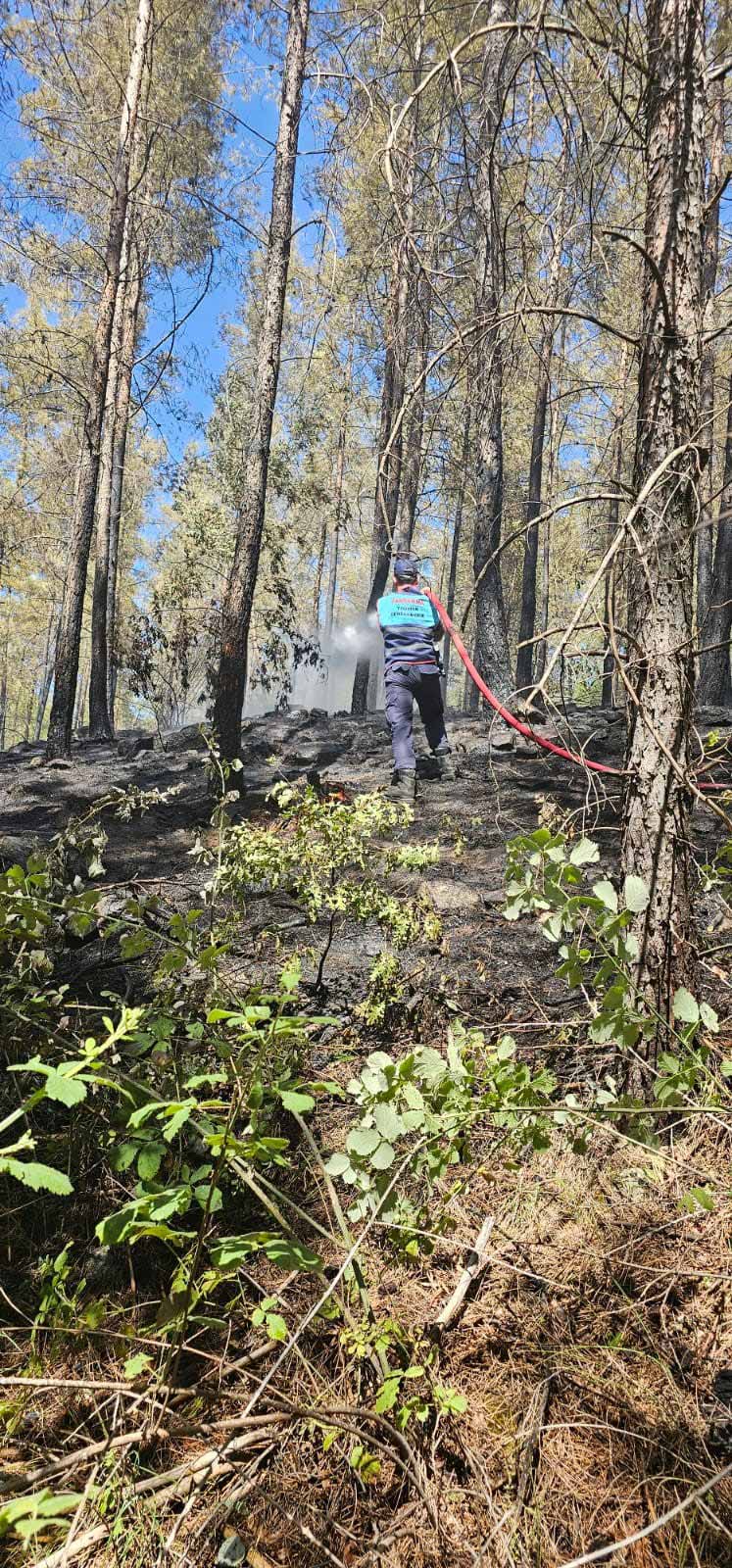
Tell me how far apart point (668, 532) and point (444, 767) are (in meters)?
4.64

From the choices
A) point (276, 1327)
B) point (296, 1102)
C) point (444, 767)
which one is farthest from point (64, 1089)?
point (444, 767)

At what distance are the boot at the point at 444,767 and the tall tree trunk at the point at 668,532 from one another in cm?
410

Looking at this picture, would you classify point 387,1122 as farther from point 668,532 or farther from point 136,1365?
point 668,532

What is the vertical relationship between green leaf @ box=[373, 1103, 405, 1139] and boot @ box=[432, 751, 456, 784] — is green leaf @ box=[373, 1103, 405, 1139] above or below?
below

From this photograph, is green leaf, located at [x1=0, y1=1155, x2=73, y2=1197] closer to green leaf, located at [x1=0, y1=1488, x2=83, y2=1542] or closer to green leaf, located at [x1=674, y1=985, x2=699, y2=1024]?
green leaf, located at [x1=0, y1=1488, x2=83, y2=1542]

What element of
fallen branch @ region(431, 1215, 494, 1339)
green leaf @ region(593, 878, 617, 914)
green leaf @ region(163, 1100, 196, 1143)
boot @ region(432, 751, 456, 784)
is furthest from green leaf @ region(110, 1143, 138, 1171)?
boot @ region(432, 751, 456, 784)

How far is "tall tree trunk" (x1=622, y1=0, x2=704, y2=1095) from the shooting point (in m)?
2.11

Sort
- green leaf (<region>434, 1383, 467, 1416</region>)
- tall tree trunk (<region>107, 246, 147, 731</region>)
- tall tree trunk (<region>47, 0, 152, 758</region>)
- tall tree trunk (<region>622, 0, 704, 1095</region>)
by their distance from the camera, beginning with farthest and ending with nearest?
tall tree trunk (<region>107, 246, 147, 731</region>) → tall tree trunk (<region>47, 0, 152, 758</region>) → tall tree trunk (<region>622, 0, 704, 1095</region>) → green leaf (<region>434, 1383, 467, 1416</region>)

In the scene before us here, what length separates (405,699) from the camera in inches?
246

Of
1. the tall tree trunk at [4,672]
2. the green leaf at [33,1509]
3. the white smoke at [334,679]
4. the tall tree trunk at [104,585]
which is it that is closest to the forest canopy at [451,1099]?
the green leaf at [33,1509]

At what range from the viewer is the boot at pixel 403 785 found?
5.84 m

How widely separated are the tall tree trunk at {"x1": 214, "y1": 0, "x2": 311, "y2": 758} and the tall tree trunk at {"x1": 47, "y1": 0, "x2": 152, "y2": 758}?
3.49 meters

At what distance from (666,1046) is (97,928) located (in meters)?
2.32

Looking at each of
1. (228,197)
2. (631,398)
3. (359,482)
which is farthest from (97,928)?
(359,482)
